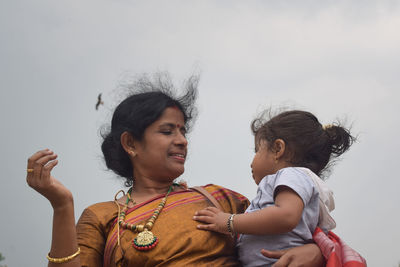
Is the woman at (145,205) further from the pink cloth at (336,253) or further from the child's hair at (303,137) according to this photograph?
the child's hair at (303,137)

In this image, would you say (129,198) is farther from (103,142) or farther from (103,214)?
(103,142)

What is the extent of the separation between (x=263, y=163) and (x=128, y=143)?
4.18 ft

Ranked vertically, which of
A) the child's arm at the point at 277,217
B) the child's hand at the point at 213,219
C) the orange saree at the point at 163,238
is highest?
the child's arm at the point at 277,217

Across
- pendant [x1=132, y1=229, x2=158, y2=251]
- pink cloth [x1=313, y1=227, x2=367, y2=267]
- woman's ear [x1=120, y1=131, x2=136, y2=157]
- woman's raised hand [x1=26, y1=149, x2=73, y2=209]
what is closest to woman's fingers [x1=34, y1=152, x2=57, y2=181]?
woman's raised hand [x1=26, y1=149, x2=73, y2=209]

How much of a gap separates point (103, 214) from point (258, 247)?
122 cm

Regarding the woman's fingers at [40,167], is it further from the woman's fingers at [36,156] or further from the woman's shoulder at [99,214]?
the woman's shoulder at [99,214]

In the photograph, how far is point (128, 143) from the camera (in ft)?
12.6

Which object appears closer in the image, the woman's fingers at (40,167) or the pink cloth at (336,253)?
the woman's fingers at (40,167)

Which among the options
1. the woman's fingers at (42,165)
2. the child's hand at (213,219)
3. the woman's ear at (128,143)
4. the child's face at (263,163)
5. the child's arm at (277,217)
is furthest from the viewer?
the woman's ear at (128,143)

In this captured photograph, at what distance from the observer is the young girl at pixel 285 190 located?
8.77 feet

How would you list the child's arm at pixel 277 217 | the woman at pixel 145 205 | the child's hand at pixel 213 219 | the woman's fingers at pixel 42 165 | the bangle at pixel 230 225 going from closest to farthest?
1. the woman's fingers at pixel 42 165
2. the child's arm at pixel 277 217
3. the woman at pixel 145 205
4. the bangle at pixel 230 225
5. the child's hand at pixel 213 219

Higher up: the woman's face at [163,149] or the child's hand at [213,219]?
the woman's face at [163,149]

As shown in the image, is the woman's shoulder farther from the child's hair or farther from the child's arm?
the child's hair

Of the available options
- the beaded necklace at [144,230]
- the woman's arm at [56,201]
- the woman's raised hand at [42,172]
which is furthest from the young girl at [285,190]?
the woman's raised hand at [42,172]
